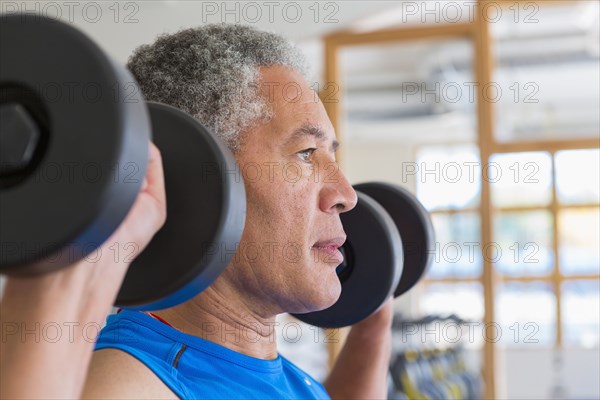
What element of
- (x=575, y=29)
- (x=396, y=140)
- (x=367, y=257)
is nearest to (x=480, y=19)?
(x=575, y=29)

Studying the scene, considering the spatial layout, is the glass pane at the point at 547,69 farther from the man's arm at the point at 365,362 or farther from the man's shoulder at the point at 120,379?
the man's shoulder at the point at 120,379

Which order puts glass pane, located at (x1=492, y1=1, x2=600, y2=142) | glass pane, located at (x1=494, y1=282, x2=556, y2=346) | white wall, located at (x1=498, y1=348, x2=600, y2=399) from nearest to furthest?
1. glass pane, located at (x1=492, y1=1, x2=600, y2=142)
2. white wall, located at (x1=498, y1=348, x2=600, y2=399)
3. glass pane, located at (x1=494, y1=282, x2=556, y2=346)

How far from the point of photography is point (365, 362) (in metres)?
1.57

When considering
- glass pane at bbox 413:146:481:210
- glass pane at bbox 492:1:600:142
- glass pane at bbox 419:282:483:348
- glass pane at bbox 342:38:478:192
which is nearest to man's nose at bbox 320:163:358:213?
glass pane at bbox 342:38:478:192

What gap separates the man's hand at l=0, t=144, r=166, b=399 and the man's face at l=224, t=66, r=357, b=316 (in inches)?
19.1

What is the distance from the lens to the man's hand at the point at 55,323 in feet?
1.88

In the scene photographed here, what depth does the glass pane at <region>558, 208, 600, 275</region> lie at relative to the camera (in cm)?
632

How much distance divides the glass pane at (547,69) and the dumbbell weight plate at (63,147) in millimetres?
3664

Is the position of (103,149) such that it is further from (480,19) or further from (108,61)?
(480,19)

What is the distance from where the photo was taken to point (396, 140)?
360 inches

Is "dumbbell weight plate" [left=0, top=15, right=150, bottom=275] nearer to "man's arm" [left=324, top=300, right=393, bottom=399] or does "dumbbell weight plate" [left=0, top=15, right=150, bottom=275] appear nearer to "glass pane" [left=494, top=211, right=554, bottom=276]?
"man's arm" [left=324, top=300, right=393, bottom=399]

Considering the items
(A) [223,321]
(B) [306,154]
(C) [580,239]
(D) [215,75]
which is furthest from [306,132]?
(C) [580,239]

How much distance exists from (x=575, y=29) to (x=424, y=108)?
209cm

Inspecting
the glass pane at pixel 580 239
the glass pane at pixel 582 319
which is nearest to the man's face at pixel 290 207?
the glass pane at pixel 580 239
